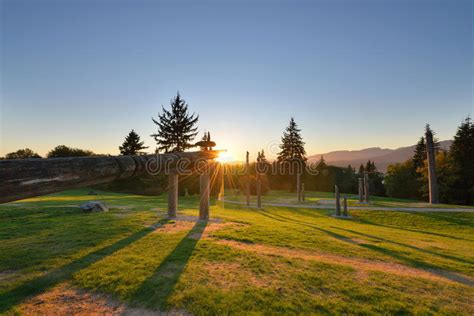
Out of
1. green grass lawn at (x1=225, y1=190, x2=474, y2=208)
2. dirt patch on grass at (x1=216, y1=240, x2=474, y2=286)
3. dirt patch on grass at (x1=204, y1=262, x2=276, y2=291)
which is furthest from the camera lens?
green grass lawn at (x1=225, y1=190, x2=474, y2=208)

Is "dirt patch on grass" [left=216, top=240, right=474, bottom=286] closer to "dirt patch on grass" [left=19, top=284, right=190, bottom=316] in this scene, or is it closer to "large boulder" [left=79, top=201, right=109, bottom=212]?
"dirt patch on grass" [left=19, top=284, right=190, bottom=316]

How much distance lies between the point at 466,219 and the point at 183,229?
18.4 m

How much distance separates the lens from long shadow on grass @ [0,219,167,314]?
3457 millimetres

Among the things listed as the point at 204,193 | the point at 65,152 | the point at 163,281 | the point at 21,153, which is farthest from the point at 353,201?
the point at 21,153

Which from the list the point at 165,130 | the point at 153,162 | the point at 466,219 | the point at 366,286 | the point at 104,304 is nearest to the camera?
the point at 104,304

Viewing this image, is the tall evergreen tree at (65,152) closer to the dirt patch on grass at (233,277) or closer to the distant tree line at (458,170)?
the dirt patch on grass at (233,277)

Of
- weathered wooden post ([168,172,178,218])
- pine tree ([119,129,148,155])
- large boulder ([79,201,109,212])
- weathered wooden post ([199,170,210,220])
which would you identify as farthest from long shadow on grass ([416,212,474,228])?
pine tree ([119,129,148,155])

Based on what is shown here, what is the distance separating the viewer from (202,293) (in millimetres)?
3771

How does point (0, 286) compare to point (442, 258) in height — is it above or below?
above

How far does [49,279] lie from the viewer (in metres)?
4.18

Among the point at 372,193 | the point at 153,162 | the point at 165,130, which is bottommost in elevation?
the point at 372,193

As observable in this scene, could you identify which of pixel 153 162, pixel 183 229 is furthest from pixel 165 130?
pixel 153 162

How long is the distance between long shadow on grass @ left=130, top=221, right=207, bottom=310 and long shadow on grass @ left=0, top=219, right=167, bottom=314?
171 centimetres

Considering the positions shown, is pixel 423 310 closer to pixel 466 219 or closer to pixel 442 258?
pixel 442 258
